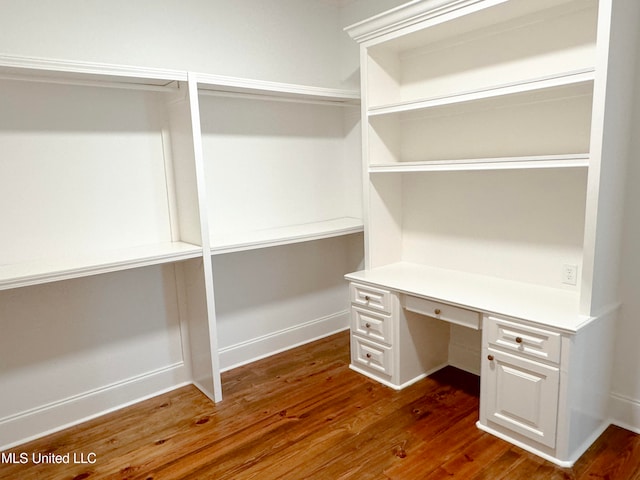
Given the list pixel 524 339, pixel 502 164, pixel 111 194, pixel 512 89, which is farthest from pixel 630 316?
pixel 111 194

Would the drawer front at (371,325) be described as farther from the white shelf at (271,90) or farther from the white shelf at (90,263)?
the white shelf at (271,90)

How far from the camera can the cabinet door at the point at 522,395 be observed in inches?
81.6

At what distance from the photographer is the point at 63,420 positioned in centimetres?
253

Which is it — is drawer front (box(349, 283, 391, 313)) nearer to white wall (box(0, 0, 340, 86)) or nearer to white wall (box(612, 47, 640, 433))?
white wall (box(612, 47, 640, 433))

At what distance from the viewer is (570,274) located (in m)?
2.41

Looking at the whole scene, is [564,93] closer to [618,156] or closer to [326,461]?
[618,156]

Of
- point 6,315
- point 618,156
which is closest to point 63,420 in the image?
point 6,315

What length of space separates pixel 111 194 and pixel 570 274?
2.61 metres

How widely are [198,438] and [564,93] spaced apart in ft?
8.71

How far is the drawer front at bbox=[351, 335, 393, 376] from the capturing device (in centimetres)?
284

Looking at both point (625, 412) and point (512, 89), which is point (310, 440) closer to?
point (625, 412)

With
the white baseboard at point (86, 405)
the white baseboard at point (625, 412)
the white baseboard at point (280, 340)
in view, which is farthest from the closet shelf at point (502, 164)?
the white baseboard at point (86, 405)

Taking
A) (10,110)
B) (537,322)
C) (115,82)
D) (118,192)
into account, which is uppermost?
(115,82)

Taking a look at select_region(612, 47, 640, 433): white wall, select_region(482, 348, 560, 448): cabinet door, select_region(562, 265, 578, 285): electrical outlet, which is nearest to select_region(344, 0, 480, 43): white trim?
select_region(612, 47, 640, 433): white wall
